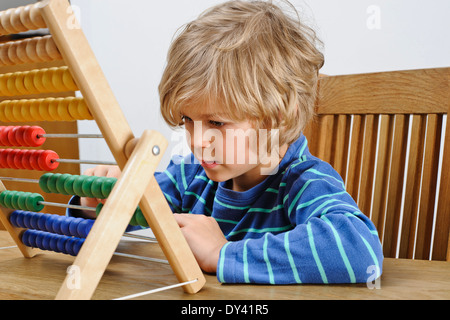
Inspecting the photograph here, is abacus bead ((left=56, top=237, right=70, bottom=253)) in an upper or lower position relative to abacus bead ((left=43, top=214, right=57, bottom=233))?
lower

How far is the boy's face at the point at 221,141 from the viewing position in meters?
0.69

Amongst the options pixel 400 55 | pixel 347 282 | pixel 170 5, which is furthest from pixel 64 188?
pixel 170 5

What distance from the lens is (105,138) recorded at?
0.46 metres

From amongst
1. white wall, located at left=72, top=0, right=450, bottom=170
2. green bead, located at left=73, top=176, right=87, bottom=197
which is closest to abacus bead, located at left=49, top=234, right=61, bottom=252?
green bead, located at left=73, top=176, right=87, bottom=197

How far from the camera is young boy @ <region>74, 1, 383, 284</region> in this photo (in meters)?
0.56

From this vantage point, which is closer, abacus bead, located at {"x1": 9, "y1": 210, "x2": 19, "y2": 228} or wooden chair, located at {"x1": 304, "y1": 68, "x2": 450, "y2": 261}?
abacus bead, located at {"x1": 9, "y1": 210, "x2": 19, "y2": 228}

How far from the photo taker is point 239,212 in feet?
2.69

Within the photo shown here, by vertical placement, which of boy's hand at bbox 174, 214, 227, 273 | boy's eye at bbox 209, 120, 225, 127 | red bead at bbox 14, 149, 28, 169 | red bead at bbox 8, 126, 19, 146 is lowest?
boy's hand at bbox 174, 214, 227, 273

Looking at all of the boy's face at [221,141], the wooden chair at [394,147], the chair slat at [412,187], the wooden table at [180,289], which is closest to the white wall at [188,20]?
the wooden chair at [394,147]

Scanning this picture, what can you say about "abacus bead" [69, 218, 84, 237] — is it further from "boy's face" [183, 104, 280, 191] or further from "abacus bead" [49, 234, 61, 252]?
"boy's face" [183, 104, 280, 191]

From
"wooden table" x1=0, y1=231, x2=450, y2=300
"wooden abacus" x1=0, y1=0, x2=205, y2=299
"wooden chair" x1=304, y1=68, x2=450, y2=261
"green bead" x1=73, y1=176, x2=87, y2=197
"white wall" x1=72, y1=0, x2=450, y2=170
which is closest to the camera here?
"wooden abacus" x1=0, y1=0, x2=205, y2=299

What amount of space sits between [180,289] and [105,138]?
0.21m

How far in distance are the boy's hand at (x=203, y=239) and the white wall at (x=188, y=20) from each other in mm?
941

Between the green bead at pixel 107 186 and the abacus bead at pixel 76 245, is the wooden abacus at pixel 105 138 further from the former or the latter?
the abacus bead at pixel 76 245
